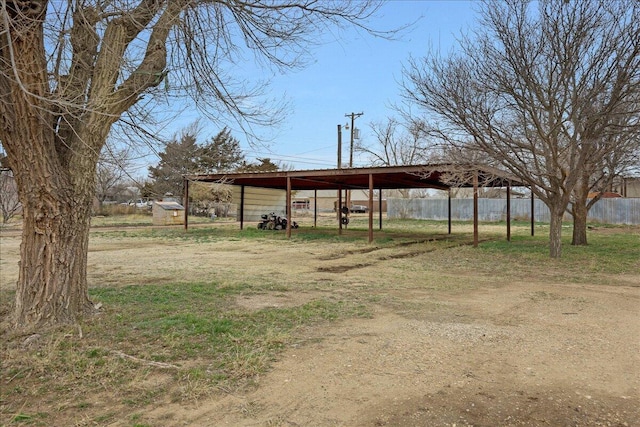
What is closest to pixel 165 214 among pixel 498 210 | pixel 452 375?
pixel 498 210

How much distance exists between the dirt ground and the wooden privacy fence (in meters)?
22.8

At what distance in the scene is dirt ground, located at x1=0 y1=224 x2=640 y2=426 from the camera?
2551 mm

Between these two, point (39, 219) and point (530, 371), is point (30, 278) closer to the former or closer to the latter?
point (39, 219)

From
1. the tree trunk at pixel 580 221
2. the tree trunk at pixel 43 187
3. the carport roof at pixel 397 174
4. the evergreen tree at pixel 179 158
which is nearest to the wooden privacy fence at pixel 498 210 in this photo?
the carport roof at pixel 397 174

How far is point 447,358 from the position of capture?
3.50m

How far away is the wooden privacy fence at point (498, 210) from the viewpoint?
26.2 m

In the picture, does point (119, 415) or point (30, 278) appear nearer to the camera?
point (119, 415)

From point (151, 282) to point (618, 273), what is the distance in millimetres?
8606

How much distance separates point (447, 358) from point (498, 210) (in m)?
30.5

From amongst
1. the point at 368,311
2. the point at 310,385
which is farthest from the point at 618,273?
the point at 310,385

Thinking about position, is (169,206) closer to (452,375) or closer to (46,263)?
(46,263)

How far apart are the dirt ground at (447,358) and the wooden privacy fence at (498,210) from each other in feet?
74.7

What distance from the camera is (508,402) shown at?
106 inches

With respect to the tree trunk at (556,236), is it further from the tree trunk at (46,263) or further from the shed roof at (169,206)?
the shed roof at (169,206)
